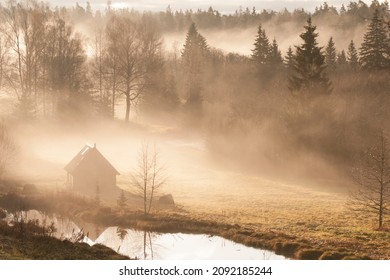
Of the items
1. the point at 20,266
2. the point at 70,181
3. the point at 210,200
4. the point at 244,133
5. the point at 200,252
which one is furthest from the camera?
the point at 244,133

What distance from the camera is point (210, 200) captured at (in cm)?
3566

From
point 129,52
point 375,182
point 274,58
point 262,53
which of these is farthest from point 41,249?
point 274,58

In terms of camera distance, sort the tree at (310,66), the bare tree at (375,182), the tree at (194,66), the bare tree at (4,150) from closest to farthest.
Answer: the bare tree at (375,182) → the bare tree at (4,150) → the tree at (310,66) → the tree at (194,66)

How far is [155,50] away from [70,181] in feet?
87.0

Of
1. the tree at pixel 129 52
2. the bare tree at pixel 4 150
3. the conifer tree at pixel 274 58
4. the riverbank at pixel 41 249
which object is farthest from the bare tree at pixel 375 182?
the conifer tree at pixel 274 58

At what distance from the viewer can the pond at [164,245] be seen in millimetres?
22564

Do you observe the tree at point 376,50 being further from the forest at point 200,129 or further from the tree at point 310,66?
the tree at point 310,66

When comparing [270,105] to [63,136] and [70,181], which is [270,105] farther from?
[70,181]

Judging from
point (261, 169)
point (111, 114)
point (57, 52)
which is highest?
point (57, 52)

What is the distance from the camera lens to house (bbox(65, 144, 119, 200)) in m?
37.0

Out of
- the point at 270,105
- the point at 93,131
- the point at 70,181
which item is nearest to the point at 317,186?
the point at 270,105

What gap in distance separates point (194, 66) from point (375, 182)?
1743 inches

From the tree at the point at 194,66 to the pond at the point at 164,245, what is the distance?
38.7 meters

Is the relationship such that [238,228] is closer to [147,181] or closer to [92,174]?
[147,181]
